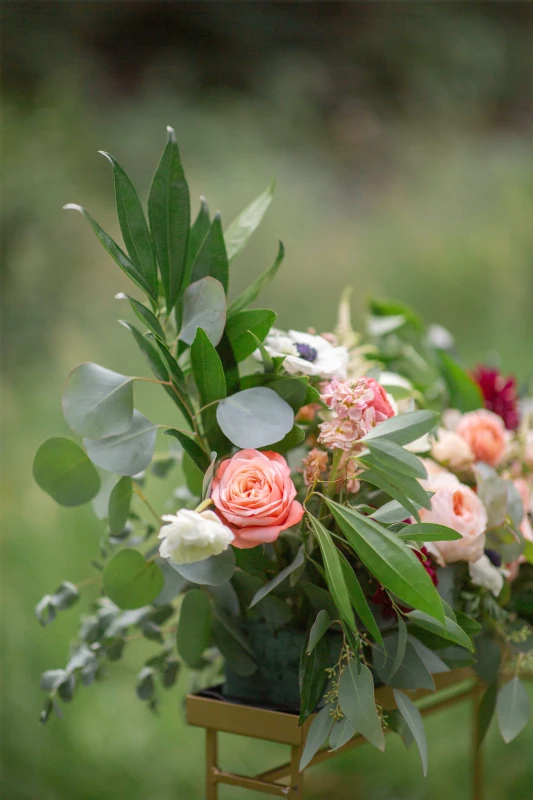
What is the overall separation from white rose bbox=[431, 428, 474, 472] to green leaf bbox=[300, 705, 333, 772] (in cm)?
38

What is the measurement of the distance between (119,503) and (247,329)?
218 mm

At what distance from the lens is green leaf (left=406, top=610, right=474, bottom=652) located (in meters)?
0.63

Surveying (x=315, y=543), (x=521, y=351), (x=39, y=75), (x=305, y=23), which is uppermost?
(x=305, y=23)

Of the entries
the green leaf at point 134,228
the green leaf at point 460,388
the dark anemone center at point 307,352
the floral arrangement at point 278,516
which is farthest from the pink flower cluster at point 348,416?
the green leaf at point 460,388

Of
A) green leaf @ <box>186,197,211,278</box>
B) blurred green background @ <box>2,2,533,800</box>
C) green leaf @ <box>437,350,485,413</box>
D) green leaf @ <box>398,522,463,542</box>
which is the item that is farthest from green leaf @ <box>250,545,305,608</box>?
blurred green background @ <box>2,2,533,800</box>

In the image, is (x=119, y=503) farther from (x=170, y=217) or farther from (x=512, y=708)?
(x=512, y=708)

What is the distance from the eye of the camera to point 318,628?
0.67 meters

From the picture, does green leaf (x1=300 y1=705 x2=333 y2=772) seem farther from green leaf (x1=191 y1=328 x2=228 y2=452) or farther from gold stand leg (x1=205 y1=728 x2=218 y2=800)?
green leaf (x1=191 y1=328 x2=228 y2=452)

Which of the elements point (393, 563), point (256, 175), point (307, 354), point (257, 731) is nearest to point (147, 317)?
point (307, 354)

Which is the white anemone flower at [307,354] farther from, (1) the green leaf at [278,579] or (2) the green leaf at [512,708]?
(2) the green leaf at [512,708]

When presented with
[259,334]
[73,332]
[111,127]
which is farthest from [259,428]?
[111,127]

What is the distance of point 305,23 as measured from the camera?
7.33ft

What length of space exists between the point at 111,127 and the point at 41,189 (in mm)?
278

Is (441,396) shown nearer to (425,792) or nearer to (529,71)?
(425,792)
